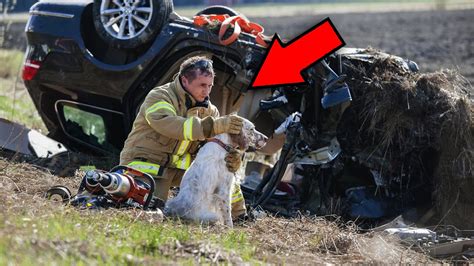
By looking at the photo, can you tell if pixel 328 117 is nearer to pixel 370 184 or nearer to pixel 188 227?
pixel 370 184

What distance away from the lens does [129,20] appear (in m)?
7.88

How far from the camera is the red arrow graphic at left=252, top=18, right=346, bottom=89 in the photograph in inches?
288

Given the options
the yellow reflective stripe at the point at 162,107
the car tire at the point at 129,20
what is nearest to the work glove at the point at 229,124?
the yellow reflective stripe at the point at 162,107

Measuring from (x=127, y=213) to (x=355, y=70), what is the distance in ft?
8.72

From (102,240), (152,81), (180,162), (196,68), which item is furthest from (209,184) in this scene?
(152,81)

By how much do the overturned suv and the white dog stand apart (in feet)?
4.03

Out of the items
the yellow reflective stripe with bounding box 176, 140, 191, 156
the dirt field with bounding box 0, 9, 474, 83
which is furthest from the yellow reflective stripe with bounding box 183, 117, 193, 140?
the dirt field with bounding box 0, 9, 474, 83

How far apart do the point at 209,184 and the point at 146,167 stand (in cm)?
70

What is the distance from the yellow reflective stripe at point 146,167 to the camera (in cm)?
625

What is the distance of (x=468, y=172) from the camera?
6.74 m

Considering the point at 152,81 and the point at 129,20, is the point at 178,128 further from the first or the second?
the point at 129,20

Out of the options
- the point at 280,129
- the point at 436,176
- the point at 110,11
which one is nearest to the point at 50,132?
the point at 110,11

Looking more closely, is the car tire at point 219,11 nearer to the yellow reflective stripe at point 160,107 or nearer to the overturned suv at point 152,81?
the overturned suv at point 152,81

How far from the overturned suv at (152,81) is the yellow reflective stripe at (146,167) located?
1.15 metres
